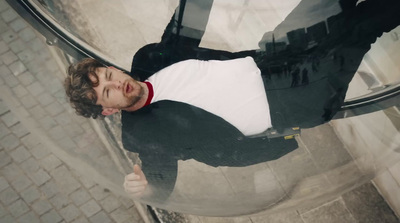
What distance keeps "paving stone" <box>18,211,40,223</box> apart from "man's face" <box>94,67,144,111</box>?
2.12m

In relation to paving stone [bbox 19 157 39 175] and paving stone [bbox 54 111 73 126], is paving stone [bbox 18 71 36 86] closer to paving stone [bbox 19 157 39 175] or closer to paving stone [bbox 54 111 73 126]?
paving stone [bbox 54 111 73 126]

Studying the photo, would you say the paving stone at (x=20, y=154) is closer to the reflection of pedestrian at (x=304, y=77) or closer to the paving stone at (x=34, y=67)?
the paving stone at (x=34, y=67)

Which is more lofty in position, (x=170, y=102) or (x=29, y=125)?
(x=170, y=102)

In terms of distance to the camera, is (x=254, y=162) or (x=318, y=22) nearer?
(x=318, y=22)

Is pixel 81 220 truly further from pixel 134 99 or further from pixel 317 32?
pixel 317 32

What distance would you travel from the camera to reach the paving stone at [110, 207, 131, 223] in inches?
112

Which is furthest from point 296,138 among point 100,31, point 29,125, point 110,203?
point 110,203

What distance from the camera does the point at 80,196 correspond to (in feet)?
9.59

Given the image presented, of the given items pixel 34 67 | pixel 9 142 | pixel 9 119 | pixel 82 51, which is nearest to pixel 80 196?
pixel 9 142

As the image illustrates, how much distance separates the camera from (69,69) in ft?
3.66

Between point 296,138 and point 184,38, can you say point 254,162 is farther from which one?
point 184,38

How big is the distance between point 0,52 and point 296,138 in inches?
95.9

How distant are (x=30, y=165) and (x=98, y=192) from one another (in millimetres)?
526

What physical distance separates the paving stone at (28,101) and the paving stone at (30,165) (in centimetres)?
168
